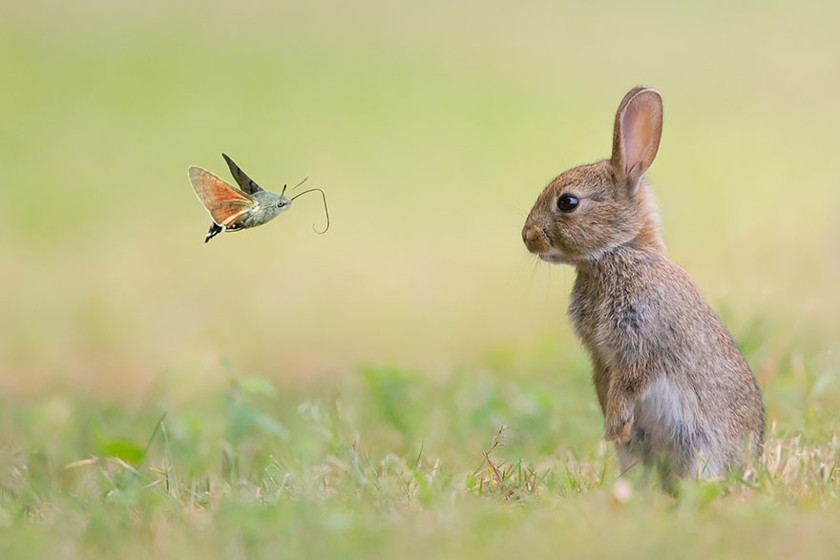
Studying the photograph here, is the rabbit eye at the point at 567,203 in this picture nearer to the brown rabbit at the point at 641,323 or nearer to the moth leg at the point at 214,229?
the brown rabbit at the point at 641,323

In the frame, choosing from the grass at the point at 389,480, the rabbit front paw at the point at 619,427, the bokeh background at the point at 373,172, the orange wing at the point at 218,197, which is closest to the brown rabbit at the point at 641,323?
the rabbit front paw at the point at 619,427

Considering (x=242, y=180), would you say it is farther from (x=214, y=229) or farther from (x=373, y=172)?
(x=373, y=172)

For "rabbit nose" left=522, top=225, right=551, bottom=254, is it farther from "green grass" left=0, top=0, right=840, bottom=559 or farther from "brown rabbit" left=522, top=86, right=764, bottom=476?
"green grass" left=0, top=0, right=840, bottom=559

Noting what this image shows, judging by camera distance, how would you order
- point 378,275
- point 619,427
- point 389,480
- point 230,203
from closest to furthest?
1. point 230,203
2. point 389,480
3. point 619,427
4. point 378,275

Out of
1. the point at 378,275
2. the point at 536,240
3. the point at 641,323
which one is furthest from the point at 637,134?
the point at 378,275

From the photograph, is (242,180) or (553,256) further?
(553,256)

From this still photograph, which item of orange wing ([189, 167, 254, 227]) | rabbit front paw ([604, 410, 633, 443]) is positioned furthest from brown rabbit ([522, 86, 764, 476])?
orange wing ([189, 167, 254, 227])
